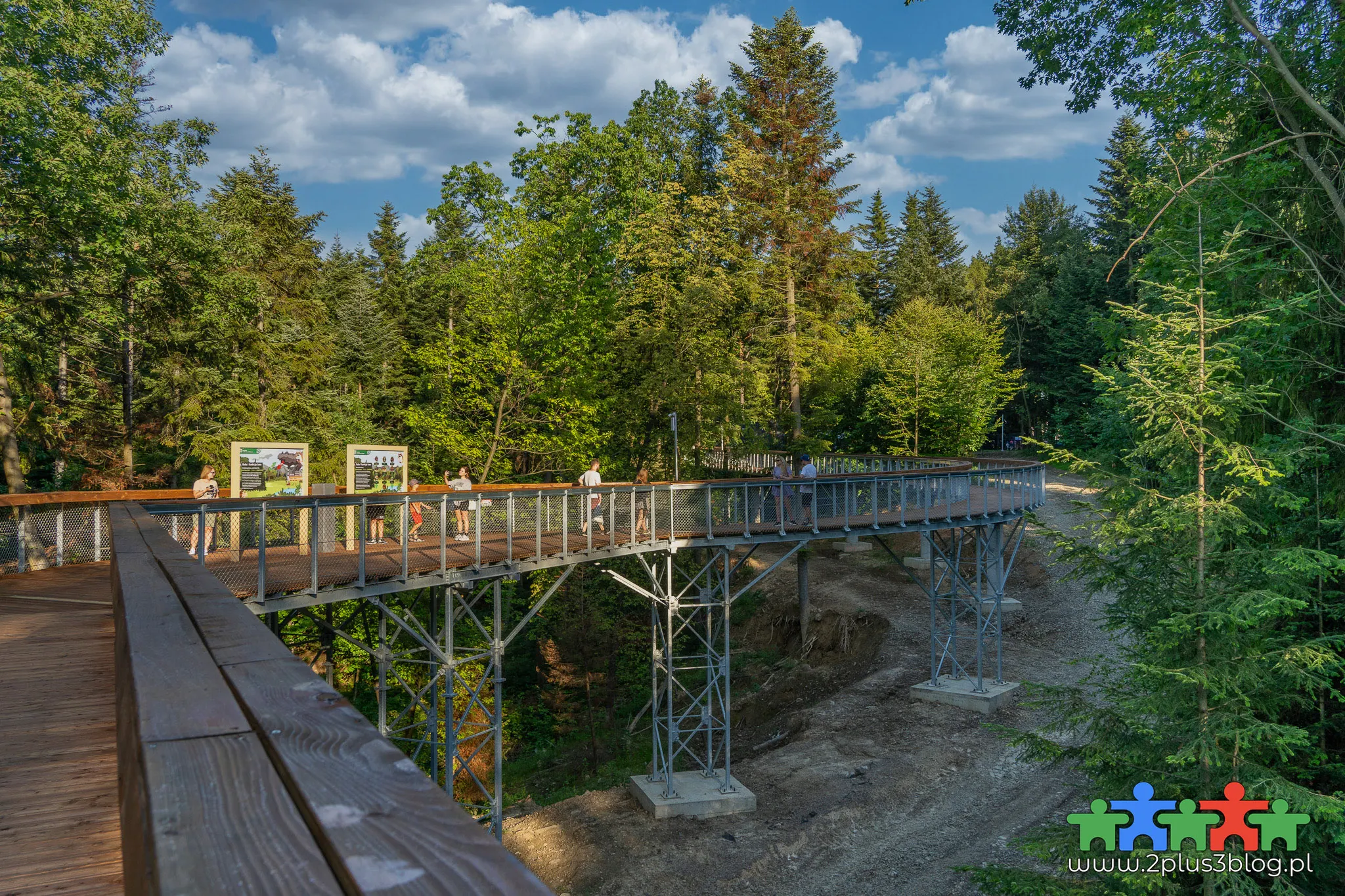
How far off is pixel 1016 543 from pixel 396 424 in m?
35.7

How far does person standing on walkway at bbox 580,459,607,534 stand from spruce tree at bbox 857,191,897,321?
1813 inches

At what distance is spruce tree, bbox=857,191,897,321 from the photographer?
64.1 m

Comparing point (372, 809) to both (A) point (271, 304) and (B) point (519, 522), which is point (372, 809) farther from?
(A) point (271, 304)

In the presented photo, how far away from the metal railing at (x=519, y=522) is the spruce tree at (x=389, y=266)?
41153 millimetres

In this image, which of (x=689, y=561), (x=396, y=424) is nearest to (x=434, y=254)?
(x=396, y=424)

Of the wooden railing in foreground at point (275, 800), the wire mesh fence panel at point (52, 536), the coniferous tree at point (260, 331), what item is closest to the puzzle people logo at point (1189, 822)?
the wooden railing in foreground at point (275, 800)

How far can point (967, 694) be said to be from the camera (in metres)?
21.6

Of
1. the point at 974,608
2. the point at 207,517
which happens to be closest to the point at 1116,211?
the point at 974,608

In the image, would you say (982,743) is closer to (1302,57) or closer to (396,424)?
(1302,57)

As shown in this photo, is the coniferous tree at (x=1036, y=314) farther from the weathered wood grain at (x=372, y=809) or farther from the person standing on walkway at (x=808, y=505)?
the weathered wood grain at (x=372, y=809)

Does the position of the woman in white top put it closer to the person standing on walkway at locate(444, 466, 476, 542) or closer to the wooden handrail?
the person standing on walkway at locate(444, 466, 476, 542)

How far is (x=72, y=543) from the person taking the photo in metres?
15.9

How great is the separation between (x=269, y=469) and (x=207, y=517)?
451 centimetres

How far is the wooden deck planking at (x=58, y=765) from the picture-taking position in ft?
7.73
